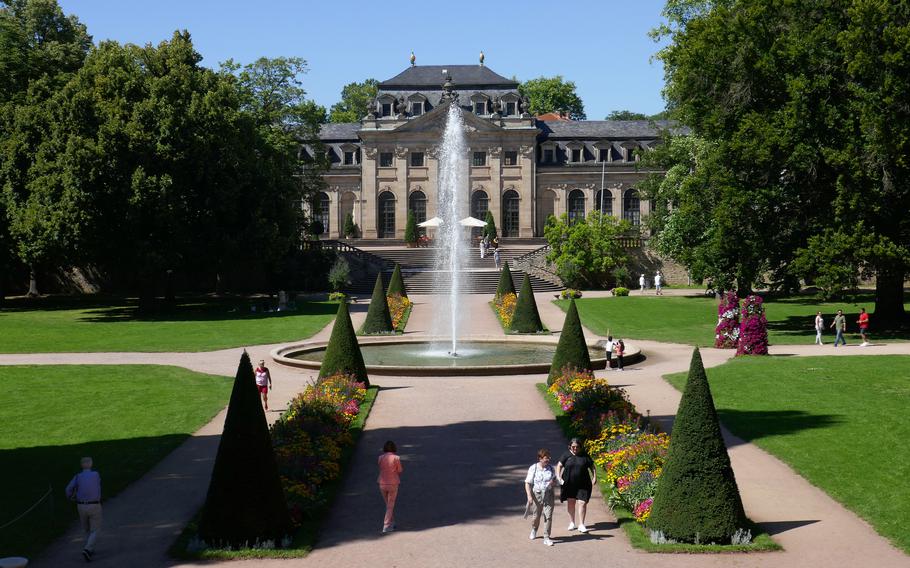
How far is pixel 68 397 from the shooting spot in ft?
78.8

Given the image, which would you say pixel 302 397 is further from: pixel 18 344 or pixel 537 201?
pixel 537 201

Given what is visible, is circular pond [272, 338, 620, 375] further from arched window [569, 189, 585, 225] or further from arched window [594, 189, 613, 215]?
arched window [594, 189, 613, 215]

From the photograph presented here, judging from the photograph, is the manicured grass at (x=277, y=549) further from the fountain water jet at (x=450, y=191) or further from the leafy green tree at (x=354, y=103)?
the leafy green tree at (x=354, y=103)

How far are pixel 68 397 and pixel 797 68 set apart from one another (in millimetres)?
29557

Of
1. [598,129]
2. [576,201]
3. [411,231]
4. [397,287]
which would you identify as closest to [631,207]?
[576,201]

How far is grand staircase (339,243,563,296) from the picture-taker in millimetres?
59938

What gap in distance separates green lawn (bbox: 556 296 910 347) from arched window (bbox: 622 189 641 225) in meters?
29.3

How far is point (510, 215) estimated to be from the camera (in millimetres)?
84812

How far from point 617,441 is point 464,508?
10.9 feet

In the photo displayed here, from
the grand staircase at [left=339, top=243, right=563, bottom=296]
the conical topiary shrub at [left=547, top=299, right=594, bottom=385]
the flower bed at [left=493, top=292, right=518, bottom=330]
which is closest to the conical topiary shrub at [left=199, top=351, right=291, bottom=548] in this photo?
the conical topiary shrub at [left=547, top=299, right=594, bottom=385]

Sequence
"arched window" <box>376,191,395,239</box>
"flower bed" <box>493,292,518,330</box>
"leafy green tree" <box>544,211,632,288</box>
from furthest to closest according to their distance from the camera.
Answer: "arched window" <box>376,191,395,239</box> < "leafy green tree" <box>544,211,632,288</box> < "flower bed" <box>493,292,518,330</box>

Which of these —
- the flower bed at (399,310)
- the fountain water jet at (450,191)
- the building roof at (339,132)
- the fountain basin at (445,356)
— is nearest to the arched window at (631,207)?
the fountain water jet at (450,191)

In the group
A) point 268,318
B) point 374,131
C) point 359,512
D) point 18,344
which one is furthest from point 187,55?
point 359,512

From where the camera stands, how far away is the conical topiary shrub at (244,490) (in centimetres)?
1233
